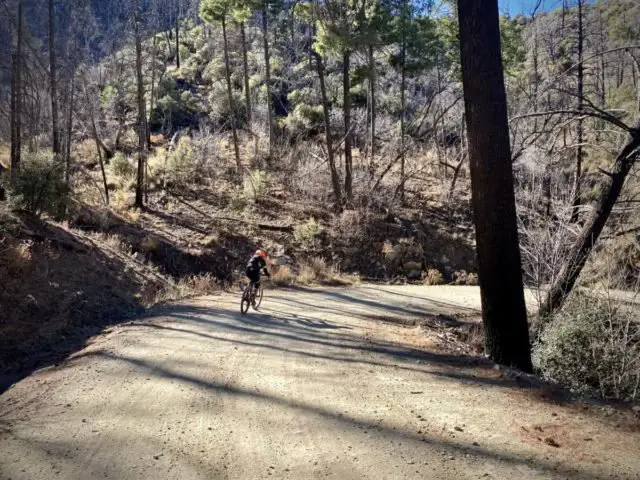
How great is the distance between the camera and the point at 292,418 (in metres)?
5.46

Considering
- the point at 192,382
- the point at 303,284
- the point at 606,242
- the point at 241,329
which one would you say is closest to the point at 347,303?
the point at 303,284

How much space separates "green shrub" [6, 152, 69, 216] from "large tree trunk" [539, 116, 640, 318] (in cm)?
1338

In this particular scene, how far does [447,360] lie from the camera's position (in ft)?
26.1

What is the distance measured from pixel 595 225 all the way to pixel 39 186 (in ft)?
47.2

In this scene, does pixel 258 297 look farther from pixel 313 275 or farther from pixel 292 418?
pixel 292 418

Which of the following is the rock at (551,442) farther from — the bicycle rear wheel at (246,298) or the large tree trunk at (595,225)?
the bicycle rear wheel at (246,298)

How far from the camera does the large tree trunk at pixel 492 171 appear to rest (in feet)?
23.6

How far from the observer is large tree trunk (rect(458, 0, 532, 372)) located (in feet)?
23.6

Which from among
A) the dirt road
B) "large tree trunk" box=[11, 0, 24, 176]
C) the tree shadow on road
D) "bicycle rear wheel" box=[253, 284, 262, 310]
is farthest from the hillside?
the tree shadow on road

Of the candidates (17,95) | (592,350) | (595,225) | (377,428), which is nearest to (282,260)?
(17,95)

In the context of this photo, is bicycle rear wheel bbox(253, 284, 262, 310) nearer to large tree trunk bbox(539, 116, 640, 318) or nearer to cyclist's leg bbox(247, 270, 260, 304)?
cyclist's leg bbox(247, 270, 260, 304)

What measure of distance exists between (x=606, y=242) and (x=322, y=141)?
26.9m

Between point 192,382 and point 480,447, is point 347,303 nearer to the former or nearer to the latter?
point 192,382

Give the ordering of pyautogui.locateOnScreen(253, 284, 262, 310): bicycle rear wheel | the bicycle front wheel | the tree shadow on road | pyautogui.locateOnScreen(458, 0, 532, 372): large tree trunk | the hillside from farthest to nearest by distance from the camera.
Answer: pyautogui.locateOnScreen(253, 284, 262, 310): bicycle rear wheel < the bicycle front wheel < the hillside < pyautogui.locateOnScreen(458, 0, 532, 372): large tree trunk < the tree shadow on road
